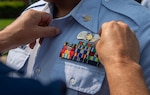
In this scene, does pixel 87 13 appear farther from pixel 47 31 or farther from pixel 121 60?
pixel 121 60

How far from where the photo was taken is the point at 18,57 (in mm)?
1781

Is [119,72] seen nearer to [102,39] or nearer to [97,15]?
[102,39]

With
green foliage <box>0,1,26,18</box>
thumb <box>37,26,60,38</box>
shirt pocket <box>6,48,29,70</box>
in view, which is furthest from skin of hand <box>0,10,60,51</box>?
green foliage <box>0,1,26,18</box>

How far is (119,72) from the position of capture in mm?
→ 1141

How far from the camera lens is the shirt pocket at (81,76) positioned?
1480 mm

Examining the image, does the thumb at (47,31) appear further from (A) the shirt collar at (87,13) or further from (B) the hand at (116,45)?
(B) the hand at (116,45)

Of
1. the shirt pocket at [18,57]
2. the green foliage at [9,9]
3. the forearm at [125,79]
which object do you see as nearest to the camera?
the forearm at [125,79]

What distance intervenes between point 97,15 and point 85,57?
17cm

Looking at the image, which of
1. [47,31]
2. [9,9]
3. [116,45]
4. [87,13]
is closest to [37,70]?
[47,31]

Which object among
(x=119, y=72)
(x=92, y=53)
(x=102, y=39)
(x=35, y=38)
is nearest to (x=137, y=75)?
→ (x=119, y=72)

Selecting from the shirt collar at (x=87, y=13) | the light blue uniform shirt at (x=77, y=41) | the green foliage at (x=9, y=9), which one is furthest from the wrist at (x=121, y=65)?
the green foliage at (x=9, y=9)

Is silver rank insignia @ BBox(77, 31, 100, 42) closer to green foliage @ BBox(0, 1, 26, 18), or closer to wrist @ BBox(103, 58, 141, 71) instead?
wrist @ BBox(103, 58, 141, 71)

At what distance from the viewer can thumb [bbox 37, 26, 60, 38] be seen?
156cm

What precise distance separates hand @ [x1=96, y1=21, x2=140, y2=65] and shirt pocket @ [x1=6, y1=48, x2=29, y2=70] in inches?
20.9
